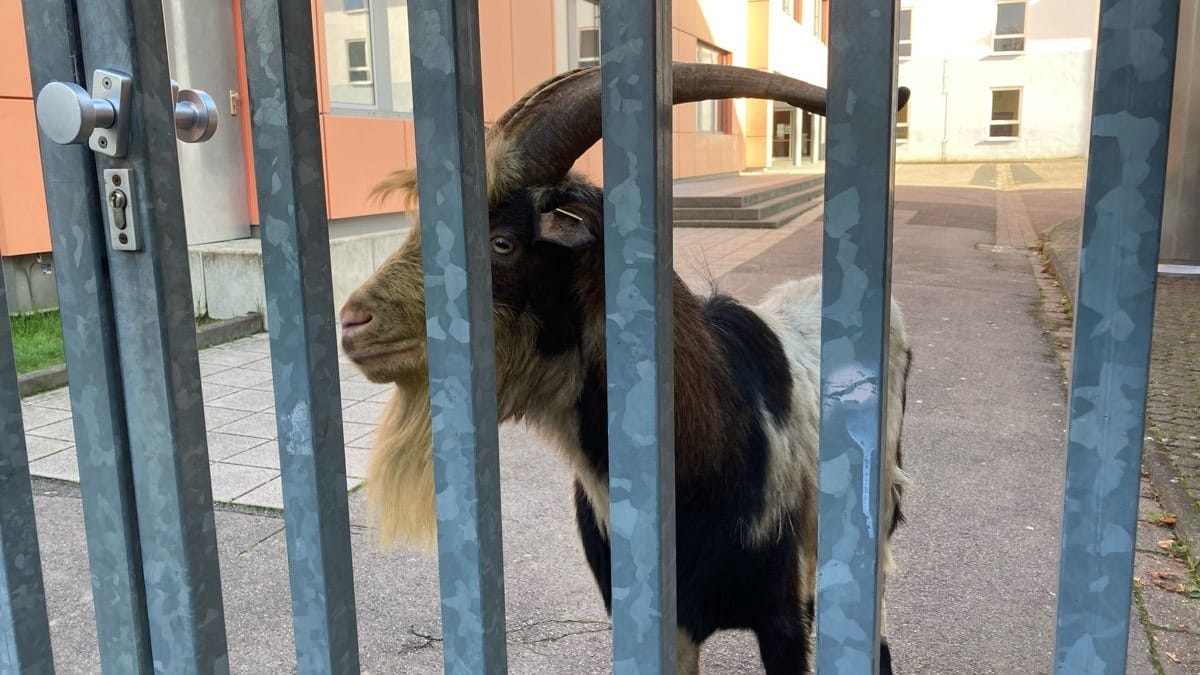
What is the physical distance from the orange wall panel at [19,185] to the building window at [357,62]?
10.1 ft

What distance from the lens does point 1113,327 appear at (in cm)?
79

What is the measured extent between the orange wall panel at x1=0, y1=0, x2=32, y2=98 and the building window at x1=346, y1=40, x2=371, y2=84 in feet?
10.1

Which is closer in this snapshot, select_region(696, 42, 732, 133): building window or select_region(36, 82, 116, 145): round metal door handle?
select_region(36, 82, 116, 145): round metal door handle

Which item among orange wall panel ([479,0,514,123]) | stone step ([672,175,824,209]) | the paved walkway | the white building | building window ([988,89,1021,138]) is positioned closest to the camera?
the paved walkway

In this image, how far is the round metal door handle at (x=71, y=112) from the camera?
39.3 inches

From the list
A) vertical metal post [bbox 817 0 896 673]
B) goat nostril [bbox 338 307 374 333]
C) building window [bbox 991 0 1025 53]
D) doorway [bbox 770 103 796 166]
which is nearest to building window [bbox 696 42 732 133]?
doorway [bbox 770 103 796 166]

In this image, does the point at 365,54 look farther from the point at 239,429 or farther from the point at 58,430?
the point at 58,430

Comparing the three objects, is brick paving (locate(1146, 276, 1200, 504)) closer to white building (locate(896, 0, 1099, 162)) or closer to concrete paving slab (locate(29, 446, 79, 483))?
concrete paving slab (locate(29, 446, 79, 483))

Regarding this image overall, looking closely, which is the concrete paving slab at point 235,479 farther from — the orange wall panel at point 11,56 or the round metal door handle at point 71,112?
the orange wall panel at point 11,56

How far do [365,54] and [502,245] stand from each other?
8.25 metres

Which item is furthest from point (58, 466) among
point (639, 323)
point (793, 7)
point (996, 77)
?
point (996, 77)

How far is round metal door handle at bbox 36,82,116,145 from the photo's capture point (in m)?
1.00

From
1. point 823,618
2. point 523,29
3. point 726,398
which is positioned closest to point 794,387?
point 726,398

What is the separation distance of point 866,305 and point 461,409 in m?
0.44
